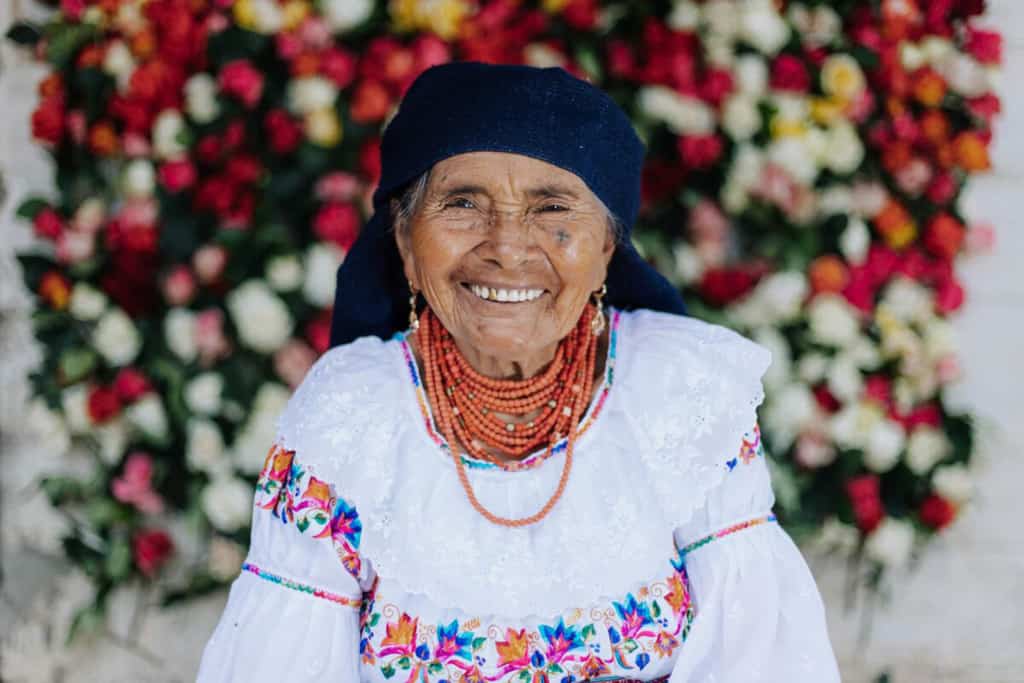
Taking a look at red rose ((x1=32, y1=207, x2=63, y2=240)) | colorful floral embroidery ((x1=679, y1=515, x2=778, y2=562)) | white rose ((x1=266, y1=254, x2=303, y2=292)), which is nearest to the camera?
colorful floral embroidery ((x1=679, y1=515, x2=778, y2=562))

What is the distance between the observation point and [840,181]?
3.14 metres

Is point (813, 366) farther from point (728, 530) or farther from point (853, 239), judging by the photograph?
point (728, 530)

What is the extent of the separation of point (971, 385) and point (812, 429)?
57 cm

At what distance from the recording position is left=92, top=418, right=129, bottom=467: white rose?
3.28 meters

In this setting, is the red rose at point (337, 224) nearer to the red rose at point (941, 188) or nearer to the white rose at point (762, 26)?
the white rose at point (762, 26)

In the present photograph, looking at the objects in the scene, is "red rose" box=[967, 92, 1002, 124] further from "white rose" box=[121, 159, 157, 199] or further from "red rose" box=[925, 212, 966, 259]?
"white rose" box=[121, 159, 157, 199]

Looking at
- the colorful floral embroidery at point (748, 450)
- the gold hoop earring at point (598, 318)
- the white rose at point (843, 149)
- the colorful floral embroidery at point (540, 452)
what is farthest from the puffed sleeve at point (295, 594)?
the white rose at point (843, 149)

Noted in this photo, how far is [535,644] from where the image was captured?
6.39 feet

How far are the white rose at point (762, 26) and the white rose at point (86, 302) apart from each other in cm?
224

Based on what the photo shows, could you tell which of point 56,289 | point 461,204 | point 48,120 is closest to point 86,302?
point 56,289

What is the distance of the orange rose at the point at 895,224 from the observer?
313cm

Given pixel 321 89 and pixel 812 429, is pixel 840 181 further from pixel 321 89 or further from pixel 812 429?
pixel 321 89

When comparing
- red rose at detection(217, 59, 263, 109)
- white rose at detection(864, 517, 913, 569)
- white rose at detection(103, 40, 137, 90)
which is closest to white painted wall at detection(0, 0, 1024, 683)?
white rose at detection(864, 517, 913, 569)

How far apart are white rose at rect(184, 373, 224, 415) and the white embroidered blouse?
1.21 meters
